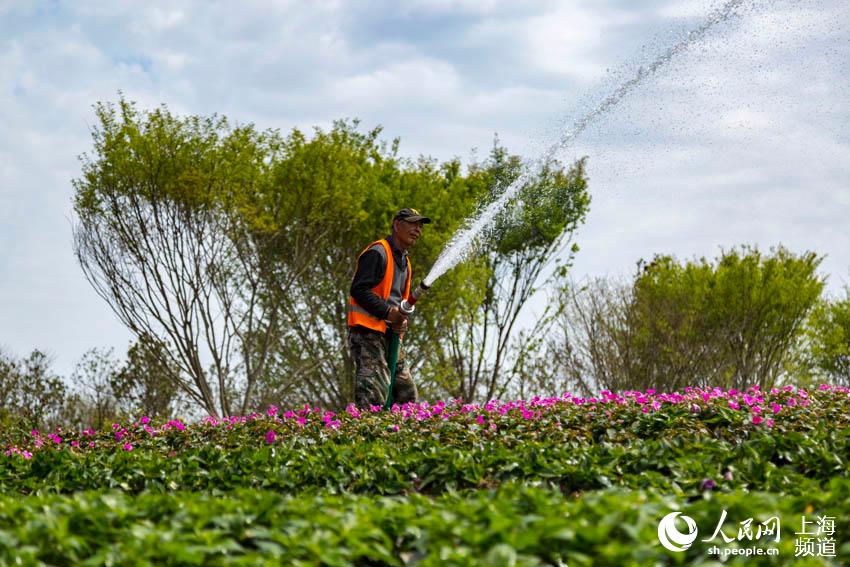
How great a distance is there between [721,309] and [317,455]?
17736mm

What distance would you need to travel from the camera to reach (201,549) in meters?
3.49

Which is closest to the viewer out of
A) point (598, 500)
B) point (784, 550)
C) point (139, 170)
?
point (784, 550)

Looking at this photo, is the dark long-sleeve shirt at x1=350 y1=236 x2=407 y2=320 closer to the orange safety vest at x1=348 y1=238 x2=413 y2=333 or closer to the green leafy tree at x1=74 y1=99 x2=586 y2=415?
the orange safety vest at x1=348 y1=238 x2=413 y2=333

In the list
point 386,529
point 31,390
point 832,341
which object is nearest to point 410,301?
point 386,529

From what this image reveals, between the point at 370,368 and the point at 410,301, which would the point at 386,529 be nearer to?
the point at 370,368

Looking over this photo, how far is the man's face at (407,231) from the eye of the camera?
8727 millimetres

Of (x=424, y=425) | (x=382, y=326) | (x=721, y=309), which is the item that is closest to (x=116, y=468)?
(x=424, y=425)

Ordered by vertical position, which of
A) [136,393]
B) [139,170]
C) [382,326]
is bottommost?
[136,393]

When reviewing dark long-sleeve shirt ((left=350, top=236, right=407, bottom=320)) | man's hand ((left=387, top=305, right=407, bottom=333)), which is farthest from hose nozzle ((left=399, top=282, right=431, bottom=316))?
dark long-sleeve shirt ((left=350, top=236, right=407, bottom=320))

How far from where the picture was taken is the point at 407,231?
8.73 m

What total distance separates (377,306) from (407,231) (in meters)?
0.79

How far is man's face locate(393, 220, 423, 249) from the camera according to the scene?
28.6 feet

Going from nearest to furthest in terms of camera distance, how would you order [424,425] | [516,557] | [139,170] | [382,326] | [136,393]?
[516,557] → [424,425] → [382,326] → [139,170] → [136,393]

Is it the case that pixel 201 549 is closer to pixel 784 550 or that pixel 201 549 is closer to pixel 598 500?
pixel 598 500
